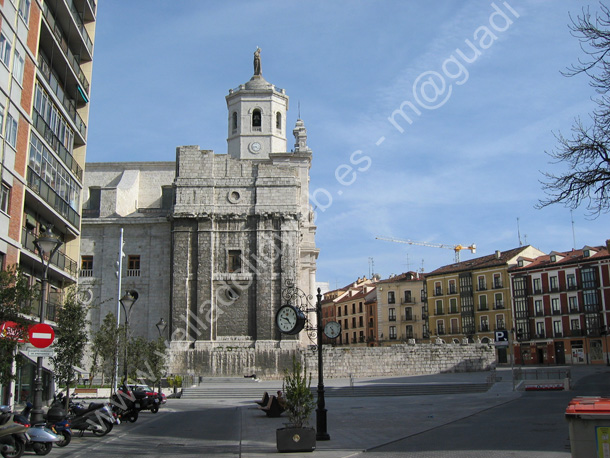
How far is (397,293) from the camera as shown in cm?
7888

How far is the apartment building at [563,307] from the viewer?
191ft

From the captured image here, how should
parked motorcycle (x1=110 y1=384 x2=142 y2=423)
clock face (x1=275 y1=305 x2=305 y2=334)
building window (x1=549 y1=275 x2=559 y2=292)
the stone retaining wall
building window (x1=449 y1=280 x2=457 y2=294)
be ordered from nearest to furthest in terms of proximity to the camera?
clock face (x1=275 y1=305 x2=305 y2=334), parked motorcycle (x1=110 y1=384 x2=142 y2=423), the stone retaining wall, building window (x1=549 y1=275 x2=559 y2=292), building window (x1=449 y1=280 x2=457 y2=294)

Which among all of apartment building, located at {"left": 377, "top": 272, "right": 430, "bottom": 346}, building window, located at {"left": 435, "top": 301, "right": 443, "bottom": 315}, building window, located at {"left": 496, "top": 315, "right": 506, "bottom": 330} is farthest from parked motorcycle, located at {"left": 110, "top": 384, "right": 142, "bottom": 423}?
apartment building, located at {"left": 377, "top": 272, "right": 430, "bottom": 346}

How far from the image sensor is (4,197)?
2041 centimetres

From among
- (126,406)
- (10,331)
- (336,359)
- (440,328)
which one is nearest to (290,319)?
(10,331)

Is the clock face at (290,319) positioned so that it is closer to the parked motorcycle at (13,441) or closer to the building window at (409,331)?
the parked motorcycle at (13,441)

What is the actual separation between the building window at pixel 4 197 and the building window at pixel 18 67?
3.62m

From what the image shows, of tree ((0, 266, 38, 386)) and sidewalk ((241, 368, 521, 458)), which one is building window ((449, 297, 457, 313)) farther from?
tree ((0, 266, 38, 386))

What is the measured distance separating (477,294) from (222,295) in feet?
116

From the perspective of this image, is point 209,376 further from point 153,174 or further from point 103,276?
point 153,174

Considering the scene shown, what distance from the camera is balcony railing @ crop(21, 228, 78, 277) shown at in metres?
22.6

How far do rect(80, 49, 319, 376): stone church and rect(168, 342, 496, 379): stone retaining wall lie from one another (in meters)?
0.09

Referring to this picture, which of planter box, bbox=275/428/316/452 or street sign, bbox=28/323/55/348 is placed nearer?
planter box, bbox=275/428/316/452

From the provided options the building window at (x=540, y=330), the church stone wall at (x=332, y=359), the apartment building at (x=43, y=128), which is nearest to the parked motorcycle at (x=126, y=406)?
the apartment building at (x=43, y=128)
